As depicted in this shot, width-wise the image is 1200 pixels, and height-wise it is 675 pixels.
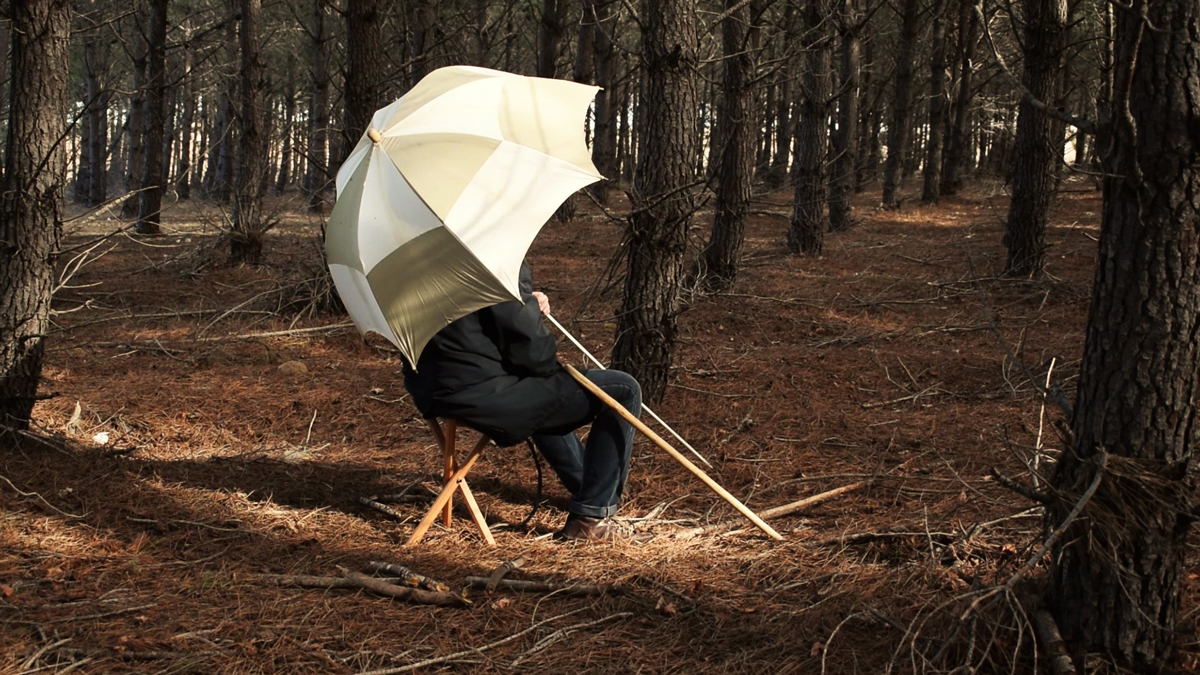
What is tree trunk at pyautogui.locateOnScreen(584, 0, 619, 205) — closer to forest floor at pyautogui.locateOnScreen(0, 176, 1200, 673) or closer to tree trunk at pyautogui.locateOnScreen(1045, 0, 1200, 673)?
forest floor at pyautogui.locateOnScreen(0, 176, 1200, 673)

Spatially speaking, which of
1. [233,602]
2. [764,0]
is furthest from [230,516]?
[764,0]

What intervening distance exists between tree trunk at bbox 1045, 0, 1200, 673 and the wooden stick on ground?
1.57 meters

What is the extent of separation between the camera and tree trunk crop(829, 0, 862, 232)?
43.5 feet

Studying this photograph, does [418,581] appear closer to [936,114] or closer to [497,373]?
[497,373]

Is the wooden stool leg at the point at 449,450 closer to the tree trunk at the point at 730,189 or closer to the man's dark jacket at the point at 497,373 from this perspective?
the man's dark jacket at the point at 497,373

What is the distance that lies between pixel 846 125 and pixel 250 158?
8.10 meters

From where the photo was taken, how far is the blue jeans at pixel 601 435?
155 inches

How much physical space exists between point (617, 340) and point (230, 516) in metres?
2.29

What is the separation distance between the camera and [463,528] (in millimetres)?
4211

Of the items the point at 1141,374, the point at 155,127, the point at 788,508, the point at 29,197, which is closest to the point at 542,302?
the point at 788,508

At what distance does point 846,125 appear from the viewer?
14.2 metres

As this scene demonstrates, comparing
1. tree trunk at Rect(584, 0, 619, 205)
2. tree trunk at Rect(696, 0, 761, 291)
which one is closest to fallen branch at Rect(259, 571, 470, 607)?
tree trunk at Rect(696, 0, 761, 291)

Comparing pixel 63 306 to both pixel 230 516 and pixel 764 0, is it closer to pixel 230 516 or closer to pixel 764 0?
pixel 230 516

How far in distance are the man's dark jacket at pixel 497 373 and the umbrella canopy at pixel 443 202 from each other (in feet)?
0.69
